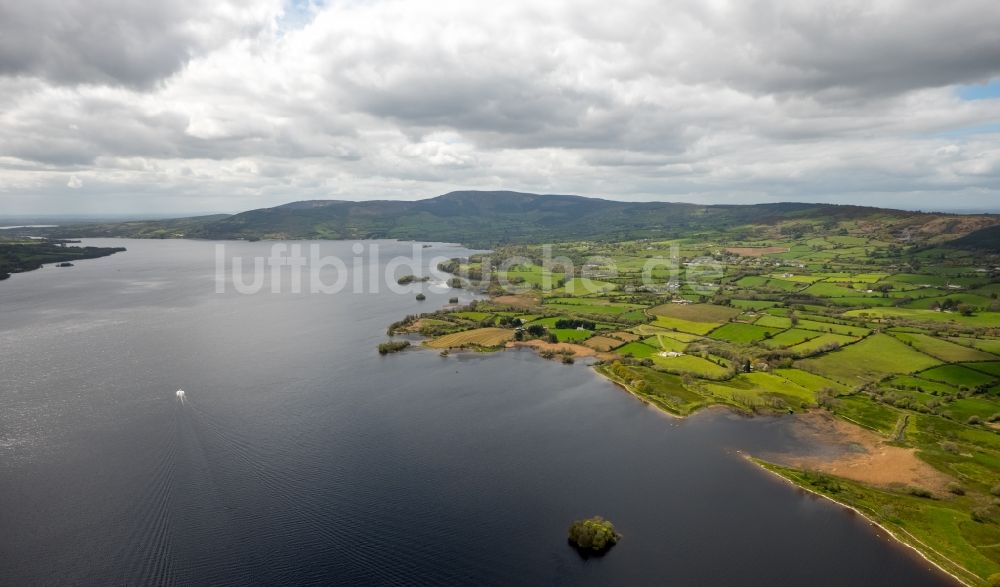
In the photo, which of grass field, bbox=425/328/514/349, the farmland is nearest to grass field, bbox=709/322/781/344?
the farmland

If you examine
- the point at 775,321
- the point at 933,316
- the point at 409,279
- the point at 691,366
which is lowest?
the point at 691,366

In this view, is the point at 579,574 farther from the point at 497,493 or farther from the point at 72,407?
the point at 72,407

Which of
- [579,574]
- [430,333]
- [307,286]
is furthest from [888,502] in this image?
[307,286]

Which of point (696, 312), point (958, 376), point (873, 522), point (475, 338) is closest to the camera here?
point (873, 522)

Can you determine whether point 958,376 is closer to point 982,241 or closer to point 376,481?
point 376,481

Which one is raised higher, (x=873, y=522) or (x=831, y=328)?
(x=831, y=328)

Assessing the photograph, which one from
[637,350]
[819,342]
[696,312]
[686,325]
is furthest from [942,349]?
[637,350]
